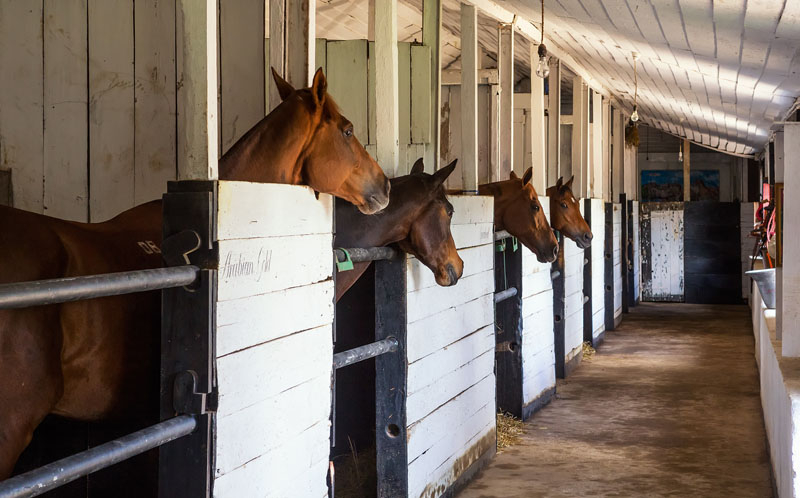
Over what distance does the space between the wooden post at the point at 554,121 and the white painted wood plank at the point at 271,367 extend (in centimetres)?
456

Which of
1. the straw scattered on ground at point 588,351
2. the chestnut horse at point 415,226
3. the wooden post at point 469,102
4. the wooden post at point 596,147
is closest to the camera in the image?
the chestnut horse at point 415,226

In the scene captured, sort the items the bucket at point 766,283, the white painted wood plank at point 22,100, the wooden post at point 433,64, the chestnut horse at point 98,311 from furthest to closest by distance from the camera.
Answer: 1. the bucket at point 766,283
2. the wooden post at point 433,64
3. the white painted wood plank at point 22,100
4. the chestnut horse at point 98,311

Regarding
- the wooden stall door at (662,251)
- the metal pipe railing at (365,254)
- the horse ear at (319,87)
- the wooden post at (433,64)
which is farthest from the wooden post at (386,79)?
the wooden stall door at (662,251)

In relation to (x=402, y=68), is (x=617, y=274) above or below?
below

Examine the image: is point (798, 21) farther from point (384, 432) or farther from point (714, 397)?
Answer: point (714, 397)

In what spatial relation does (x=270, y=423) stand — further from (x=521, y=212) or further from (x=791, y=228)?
(x=521, y=212)

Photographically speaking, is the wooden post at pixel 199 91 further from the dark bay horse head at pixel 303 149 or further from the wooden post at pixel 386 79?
the wooden post at pixel 386 79

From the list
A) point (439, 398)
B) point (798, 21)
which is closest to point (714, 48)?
point (798, 21)

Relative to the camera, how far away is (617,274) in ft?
33.3

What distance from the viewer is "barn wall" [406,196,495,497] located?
320 cm

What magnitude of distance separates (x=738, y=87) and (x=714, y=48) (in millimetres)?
1426

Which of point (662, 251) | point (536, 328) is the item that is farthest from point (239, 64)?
point (662, 251)

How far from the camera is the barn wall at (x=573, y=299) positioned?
21.9 feet

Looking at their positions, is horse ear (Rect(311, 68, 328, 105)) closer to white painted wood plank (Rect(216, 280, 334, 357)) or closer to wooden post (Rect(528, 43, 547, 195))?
white painted wood plank (Rect(216, 280, 334, 357))
